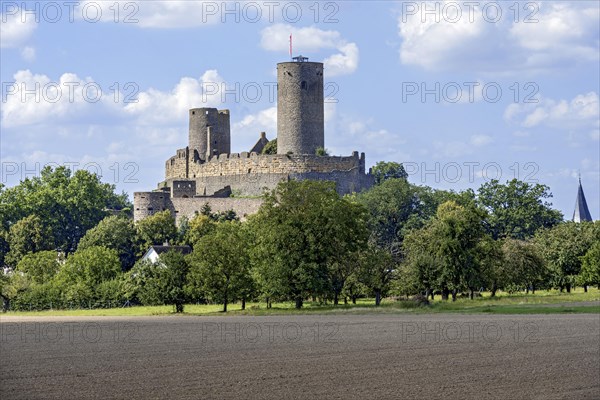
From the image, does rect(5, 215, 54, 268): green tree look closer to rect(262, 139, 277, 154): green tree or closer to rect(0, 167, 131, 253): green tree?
rect(0, 167, 131, 253): green tree

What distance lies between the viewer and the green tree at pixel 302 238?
211 ft

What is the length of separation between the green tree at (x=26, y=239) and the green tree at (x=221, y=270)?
39.4 m

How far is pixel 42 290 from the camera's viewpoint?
267ft

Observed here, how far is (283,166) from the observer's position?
107 m

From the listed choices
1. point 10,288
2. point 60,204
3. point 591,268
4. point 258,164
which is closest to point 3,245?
point 60,204

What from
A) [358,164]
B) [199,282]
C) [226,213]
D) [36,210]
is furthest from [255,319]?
[36,210]

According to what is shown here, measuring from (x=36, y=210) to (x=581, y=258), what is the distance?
5475 cm

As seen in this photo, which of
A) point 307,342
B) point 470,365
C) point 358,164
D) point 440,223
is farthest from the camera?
point 358,164

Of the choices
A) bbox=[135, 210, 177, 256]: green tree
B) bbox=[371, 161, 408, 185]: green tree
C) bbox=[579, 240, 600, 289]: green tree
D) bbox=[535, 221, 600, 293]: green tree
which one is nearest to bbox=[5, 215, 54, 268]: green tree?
bbox=[135, 210, 177, 256]: green tree

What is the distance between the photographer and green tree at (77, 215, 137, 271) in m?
97.8

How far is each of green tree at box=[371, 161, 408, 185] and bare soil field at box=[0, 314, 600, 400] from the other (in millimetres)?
69253

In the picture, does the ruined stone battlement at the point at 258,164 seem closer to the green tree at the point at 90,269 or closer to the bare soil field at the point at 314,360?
the green tree at the point at 90,269

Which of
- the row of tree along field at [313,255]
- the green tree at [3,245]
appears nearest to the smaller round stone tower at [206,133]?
the row of tree along field at [313,255]

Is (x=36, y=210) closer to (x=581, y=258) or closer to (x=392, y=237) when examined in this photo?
(x=392, y=237)
